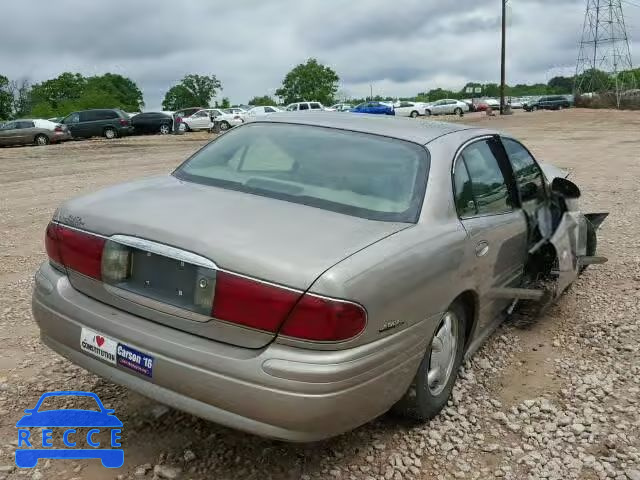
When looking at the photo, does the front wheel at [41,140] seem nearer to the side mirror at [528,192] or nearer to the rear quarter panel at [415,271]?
the side mirror at [528,192]

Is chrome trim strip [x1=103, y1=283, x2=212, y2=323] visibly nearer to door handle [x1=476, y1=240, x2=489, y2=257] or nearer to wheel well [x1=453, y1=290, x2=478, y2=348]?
wheel well [x1=453, y1=290, x2=478, y2=348]

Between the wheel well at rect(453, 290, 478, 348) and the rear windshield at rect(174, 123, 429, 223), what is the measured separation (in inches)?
23.5

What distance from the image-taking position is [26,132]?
1050 inches

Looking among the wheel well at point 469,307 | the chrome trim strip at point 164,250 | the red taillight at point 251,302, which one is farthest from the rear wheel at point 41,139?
the red taillight at point 251,302

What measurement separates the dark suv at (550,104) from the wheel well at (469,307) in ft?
193

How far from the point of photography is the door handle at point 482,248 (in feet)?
10.4

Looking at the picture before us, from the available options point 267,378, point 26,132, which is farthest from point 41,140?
point 267,378

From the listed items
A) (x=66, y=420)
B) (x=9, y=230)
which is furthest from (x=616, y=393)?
(x=9, y=230)

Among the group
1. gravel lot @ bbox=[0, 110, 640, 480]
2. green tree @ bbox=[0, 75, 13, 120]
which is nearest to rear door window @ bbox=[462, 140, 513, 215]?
gravel lot @ bbox=[0, 110, 640, 480]

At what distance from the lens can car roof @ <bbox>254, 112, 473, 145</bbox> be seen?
135 inches

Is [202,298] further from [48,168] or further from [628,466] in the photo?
[48,168]

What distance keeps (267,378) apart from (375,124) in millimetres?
1925

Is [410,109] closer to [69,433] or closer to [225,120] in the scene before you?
[225,120]

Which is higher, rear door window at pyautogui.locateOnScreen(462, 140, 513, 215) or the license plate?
rear door window at pyautogui.locateOnScreen(462, 140, 513, 215)
